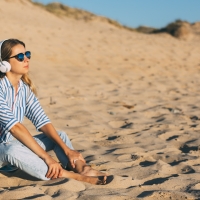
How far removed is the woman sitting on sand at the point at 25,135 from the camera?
336cm

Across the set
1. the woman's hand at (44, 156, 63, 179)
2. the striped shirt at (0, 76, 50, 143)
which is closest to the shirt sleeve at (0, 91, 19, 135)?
the striped shirt at (0, 76, 50, 143)

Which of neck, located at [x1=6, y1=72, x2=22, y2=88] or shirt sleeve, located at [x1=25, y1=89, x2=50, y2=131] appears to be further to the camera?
shirt sleeve, located at [x1=25, y1=89, x2=50, y2=131]

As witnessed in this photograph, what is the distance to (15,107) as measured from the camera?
3680 millimetres

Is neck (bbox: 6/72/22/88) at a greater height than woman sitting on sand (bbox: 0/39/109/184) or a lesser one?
greater

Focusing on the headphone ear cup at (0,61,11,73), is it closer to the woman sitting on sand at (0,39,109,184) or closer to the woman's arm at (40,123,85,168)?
the woman sitting on sand at (0,39,109,184)

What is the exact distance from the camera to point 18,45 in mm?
3621

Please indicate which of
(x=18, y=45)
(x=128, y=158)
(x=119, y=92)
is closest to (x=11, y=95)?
(x=18, y=45)

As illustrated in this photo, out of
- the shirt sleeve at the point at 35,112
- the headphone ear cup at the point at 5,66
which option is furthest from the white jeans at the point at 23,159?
the headphone ear cup at the point at 5,66

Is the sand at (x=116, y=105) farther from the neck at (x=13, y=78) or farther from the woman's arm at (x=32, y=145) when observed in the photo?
the neck at (x=13, y=78)

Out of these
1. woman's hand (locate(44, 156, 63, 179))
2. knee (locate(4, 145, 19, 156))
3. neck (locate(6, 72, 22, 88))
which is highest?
neck (locate(6, 72, 22, 88))

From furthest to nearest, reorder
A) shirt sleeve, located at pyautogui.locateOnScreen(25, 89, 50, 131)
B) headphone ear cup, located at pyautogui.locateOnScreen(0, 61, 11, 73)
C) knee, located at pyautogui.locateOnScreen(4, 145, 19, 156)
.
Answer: shirt sleeve, located at pyautogui.locateOnScreen(25, 89, 50, 131) → headphone ear cup, located at pyautogui.locateOnScreen(0, 61, 11, 73) → knee, located at pyautogui.locateOnScreen(4, 145, 19, 156)

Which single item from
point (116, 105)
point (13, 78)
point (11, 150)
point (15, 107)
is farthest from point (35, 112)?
point (116, 105)

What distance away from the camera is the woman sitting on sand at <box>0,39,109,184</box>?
132 inches

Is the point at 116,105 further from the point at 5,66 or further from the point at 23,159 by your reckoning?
the point at 23,159
